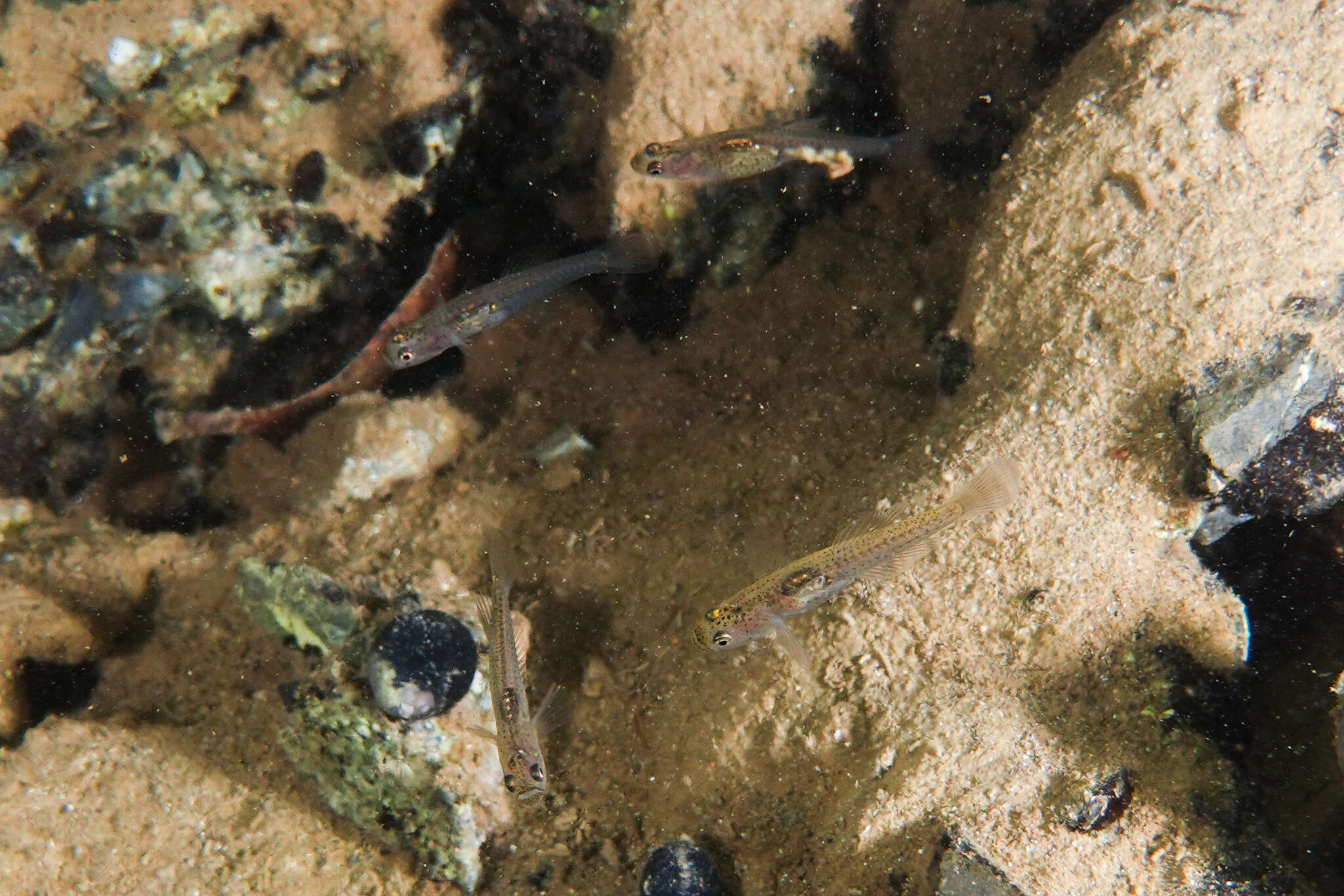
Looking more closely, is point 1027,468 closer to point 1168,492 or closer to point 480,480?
point 1168,492

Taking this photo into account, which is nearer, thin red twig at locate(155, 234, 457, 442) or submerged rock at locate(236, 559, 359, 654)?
submerged rock at locate(236, 559, 359, 654)

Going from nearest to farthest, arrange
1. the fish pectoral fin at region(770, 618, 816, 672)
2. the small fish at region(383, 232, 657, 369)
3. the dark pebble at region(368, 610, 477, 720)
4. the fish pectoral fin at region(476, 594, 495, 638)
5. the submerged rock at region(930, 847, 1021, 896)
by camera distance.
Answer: the submerged rock at region(930, 847, 1021, 896) → the fish pectoral fin at region(770, 618, 816, 672) → the dark pebble at region(368, 610, 477, 720) → the fish pectoral fin at region(476, 594, 495, 638) → the small fish at region(383, 232, 657, 369)

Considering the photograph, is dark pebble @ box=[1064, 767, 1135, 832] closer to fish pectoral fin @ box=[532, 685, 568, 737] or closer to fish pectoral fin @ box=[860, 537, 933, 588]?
fish pectoral fin @ box=[860, 537, 933, 588]

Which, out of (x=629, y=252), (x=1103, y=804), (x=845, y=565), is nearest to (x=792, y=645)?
(x=845, y=565)

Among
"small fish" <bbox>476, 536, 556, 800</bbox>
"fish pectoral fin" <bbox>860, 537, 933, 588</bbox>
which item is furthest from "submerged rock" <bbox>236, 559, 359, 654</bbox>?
"fish pectoral fin" <bbox>860, 537, 933, 588</bbox>

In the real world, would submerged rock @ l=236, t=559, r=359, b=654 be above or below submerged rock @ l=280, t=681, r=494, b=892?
above

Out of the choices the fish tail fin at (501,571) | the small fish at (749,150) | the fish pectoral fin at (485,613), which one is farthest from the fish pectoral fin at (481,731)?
the small fish at (749,150)
